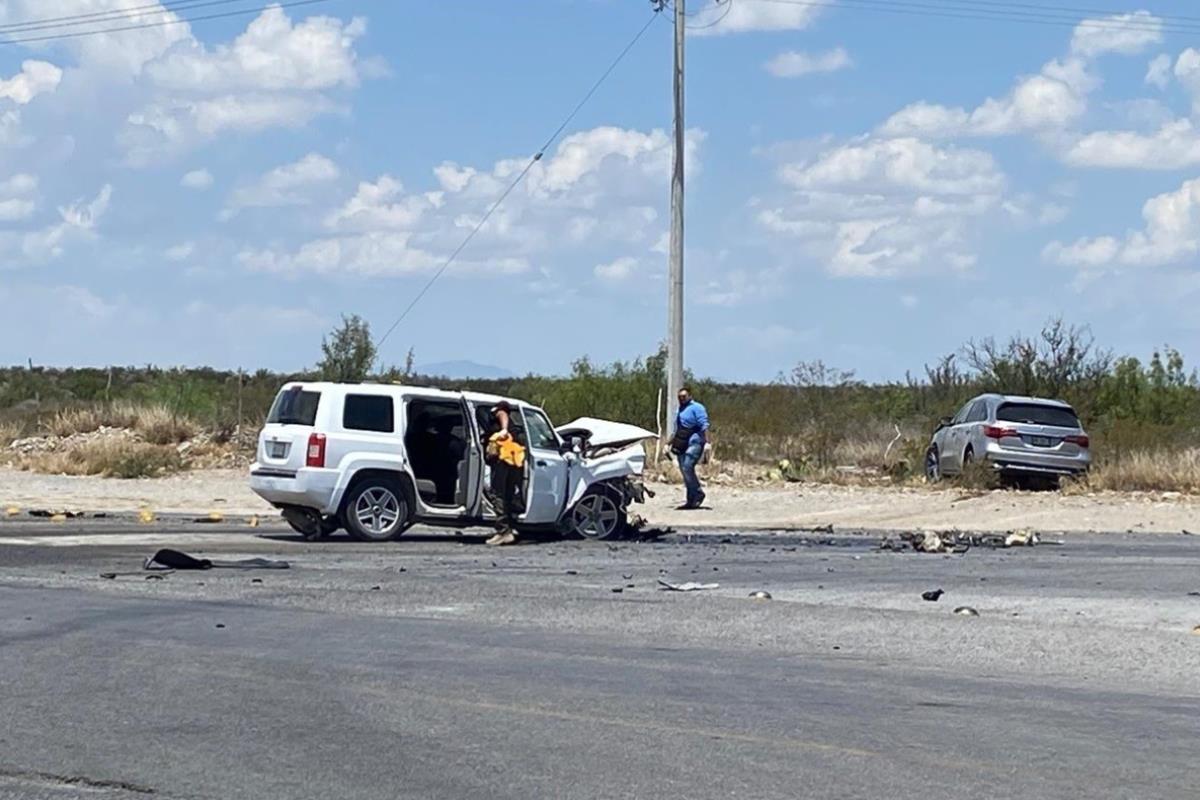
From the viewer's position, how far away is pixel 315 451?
2244cm

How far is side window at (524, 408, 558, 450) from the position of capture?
77.8ft

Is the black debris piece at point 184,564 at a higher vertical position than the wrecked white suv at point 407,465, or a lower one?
lower

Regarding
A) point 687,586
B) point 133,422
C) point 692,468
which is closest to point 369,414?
point 687,586

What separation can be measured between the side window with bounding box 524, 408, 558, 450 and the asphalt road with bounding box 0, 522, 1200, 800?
3536 millimetres

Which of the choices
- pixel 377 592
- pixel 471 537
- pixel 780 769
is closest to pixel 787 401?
pixel 471 537

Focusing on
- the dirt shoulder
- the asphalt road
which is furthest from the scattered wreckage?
the asphalt road

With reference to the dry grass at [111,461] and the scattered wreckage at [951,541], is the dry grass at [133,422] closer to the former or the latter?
the dry grass at [111,461]

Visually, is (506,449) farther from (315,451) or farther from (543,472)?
(315,451)

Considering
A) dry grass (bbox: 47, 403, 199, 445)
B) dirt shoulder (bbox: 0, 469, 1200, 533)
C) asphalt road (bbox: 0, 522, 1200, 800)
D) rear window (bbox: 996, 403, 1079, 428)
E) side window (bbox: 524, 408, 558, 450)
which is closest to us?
asphalt road (bbox: 0, 522, 1200, 800)

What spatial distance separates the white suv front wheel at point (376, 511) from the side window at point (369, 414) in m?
0.64

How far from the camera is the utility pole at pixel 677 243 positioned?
3669 centimetres

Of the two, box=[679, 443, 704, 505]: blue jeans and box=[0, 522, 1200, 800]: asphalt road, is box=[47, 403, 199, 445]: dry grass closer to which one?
box=[679, 443, 704, 505]: blue jeans

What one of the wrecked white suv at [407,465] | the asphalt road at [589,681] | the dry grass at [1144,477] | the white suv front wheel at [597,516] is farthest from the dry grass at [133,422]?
the asphalt road at [589,681]

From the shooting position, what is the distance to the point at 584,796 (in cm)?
820
